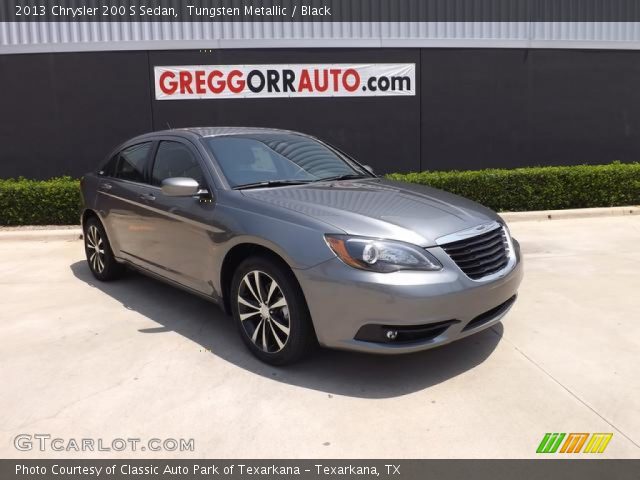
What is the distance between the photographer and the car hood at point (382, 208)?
3.38m

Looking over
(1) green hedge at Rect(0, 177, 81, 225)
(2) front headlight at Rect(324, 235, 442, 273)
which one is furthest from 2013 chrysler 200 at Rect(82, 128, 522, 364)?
(1) green hedge at Rect(0, 177, 81, 225)

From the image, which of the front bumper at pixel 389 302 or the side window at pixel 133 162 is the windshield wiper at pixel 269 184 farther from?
the side window at pixel 133 162

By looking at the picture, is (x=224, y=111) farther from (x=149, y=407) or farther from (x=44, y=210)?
(x=149, y=407)

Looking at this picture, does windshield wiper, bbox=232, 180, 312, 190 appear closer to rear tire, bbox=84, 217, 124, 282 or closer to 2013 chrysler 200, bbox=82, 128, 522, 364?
2013 chrysler 200, bbox=82, 128, 522, 364

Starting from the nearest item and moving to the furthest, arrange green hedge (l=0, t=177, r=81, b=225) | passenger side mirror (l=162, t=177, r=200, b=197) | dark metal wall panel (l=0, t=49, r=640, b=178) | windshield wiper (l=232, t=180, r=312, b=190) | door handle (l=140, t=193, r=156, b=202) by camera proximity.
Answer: passenger side mirror (l=162, t=177, r=200, b=197), windshield wiper (l=232, t=180, r=312, b=190), door handle (l=140, t=193, r=156, b=202), green hedge (l=0, t=177, r=81, b=225), dark metal wall panel (l=0, t=49, r=640, b=178)

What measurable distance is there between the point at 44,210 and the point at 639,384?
8.64 meters

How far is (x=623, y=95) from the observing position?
11.2 meters

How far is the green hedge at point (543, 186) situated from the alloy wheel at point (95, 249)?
17.7 ft

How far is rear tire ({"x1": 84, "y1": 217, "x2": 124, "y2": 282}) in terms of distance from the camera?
5.71 m

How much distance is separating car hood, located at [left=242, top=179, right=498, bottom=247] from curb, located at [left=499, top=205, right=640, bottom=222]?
544 cm

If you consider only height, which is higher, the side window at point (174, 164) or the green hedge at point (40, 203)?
the side window at point (174, 164)

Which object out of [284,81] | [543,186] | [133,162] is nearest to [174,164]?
[133,162]

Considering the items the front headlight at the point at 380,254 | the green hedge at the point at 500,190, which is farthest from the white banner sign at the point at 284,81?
the front headlight at the point at 380,254

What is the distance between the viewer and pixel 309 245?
3.35m
